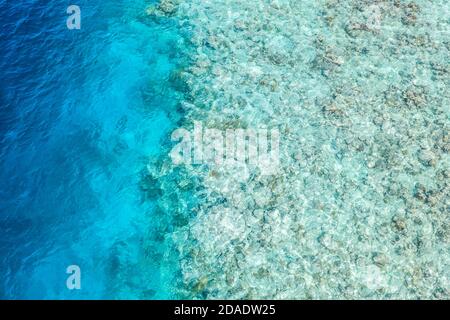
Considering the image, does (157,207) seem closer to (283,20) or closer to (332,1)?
(283,20)

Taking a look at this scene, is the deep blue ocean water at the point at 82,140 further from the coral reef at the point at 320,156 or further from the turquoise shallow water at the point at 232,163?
the coral reef at the point at 320,156

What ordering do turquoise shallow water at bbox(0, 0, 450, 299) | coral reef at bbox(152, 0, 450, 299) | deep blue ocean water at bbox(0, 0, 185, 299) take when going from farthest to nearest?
1. deep blue ocean water at bbox(0, 0, 185, 299)
2. turquoise shallow water at bbox(0, 0, 450, 299)
3. coral reef at bbox(152, 0, 450, 299)

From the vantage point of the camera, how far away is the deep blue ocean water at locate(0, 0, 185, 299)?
13547 mm

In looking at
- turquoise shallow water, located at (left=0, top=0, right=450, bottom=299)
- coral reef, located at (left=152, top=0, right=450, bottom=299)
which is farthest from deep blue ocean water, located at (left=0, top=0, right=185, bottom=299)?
coral reef, located at (left=152, top=0, right=450, bottom=299)

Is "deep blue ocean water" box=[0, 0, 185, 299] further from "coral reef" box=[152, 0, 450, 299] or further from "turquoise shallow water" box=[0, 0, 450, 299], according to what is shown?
"coral reef" box=[152, 0, 450, 299]

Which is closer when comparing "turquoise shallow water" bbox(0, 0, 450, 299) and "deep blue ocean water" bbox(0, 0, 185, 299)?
"turquoise shallow water" bbox(0, 0, 450, 299)

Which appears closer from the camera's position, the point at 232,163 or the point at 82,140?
the point at 232,163

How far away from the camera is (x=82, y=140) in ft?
54.4

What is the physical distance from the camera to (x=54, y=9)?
20.9 meters

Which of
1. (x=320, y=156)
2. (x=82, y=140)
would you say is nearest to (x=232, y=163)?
(x=320, y=156)

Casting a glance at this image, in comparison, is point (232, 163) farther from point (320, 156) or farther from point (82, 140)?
point (82, 140)

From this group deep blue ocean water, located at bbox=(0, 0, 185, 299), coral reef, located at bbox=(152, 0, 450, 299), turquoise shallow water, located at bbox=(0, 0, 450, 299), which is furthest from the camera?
deep blue ocean water, located at bbox=(0, 0, 185, 299)

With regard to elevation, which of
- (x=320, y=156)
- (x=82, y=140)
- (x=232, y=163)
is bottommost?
(x=82, y=140)

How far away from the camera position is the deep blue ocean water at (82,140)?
13.5 m
